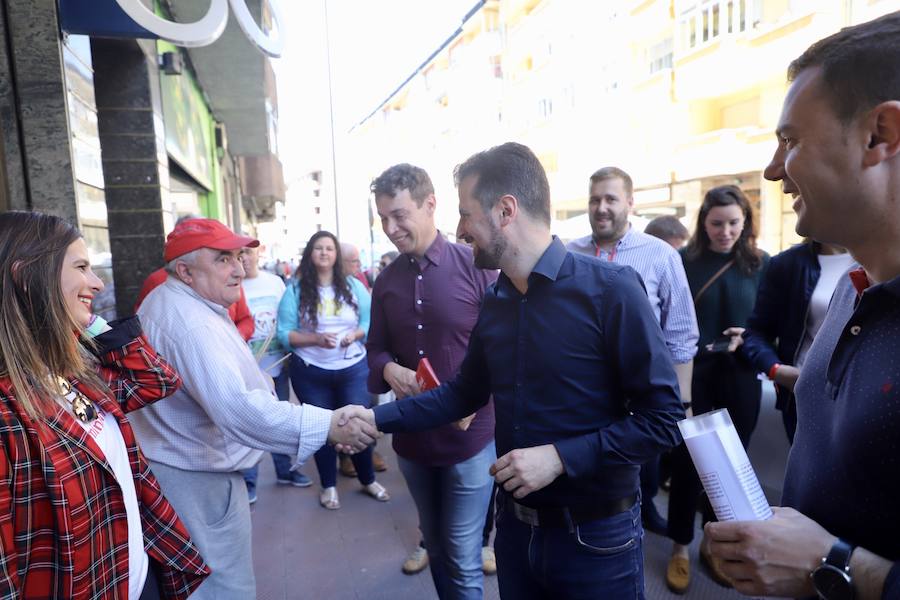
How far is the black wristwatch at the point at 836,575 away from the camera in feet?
3.02

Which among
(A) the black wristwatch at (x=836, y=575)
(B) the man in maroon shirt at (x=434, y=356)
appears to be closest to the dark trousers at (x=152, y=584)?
(B) the man in maroon shirt at (x=434, y=356)

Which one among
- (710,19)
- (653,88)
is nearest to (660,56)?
(653,88)

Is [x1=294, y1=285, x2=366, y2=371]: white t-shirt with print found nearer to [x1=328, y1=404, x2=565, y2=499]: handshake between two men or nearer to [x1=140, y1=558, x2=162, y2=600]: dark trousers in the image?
[x1=140, y1=558, x2=162, y2=600]: dark trousers

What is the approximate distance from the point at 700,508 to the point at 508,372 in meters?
2.85

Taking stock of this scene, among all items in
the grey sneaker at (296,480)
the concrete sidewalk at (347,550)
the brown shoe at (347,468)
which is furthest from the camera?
the brown shoe at (347,468)

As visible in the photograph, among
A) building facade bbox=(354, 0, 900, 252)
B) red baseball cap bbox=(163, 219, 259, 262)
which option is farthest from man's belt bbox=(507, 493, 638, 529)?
building facade bbox=(354, 0, 900, 252)

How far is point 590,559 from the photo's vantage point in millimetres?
1699

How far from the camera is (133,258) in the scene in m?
4.50

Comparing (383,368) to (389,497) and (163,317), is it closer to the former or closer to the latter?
(163,317)

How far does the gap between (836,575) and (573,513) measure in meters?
0.84

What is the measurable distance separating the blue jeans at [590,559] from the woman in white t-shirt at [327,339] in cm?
281

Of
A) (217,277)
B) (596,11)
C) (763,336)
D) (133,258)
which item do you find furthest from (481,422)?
(596,11)

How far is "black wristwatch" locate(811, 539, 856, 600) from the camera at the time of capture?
0.92 meters

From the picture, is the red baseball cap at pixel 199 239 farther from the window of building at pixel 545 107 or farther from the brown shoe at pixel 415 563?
the window of building at pixel 545 107
